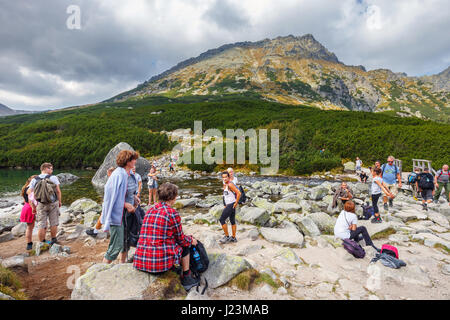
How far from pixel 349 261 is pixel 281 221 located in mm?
3093

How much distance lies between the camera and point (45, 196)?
5.20 metres

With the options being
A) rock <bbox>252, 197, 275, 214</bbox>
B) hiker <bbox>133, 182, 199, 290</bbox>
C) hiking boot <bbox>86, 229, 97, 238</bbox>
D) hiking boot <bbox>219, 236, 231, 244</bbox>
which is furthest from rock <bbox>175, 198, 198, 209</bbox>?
hiker <bbox>133, 182, 199, 290</bbox>

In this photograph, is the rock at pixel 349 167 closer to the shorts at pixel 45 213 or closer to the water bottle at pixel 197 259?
the water bottle at pixel 197 259

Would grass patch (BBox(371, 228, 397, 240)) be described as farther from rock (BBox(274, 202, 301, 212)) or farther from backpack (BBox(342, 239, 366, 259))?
rock (BBox(274, 202, 301, 212))

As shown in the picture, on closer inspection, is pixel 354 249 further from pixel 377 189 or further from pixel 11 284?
pixel 11 284

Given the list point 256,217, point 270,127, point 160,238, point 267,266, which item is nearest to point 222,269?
point 267,266

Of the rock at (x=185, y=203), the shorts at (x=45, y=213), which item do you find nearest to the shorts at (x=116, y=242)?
the shorts at (x=45, y=213)

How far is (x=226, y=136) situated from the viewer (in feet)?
140

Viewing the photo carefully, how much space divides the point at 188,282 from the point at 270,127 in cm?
3611

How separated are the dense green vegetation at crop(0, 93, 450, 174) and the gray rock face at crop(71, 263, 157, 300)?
74.7 feet

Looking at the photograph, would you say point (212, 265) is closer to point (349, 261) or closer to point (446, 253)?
point (349, 261)

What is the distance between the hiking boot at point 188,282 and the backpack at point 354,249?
145 inches

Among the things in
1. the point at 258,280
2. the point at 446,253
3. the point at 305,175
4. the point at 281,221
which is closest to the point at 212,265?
the point at 258,280

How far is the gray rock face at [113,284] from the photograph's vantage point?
2.82 metres
